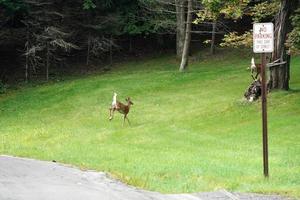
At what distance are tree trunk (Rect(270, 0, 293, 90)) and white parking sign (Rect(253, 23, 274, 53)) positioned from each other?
54.2 ft

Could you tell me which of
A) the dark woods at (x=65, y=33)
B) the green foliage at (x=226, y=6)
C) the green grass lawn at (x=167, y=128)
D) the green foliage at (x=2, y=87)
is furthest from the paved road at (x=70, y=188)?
the dark woods at (x=65, y=33)

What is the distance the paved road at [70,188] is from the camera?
10.0 m

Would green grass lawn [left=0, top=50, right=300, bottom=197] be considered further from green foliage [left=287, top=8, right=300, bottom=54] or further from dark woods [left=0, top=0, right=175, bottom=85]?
dark woods [left=0, top=0, right=175, bottom=85]

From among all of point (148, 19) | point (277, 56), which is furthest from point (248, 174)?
point (148, 19)

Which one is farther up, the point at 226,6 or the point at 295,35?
the point at 226,6

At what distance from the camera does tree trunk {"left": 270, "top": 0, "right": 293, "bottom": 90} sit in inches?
1103

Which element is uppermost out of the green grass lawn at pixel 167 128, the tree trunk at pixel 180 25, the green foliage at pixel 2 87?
the tree trunk at pixel 180 25

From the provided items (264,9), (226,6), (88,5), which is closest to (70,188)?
(226,6)

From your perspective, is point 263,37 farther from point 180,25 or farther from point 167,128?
point 180,25

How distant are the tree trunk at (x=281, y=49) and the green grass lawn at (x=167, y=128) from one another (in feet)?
2.33

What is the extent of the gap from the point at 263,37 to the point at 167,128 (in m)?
12.3

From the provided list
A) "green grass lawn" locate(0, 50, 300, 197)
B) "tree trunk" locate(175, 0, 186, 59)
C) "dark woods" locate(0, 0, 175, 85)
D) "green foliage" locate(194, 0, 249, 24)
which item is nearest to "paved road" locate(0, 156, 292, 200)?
"green grass lawn" locate(0, 50, 300, 197)

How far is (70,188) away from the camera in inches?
423

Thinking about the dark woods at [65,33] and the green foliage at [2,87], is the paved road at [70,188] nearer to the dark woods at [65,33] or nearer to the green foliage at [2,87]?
the green foliage at [2,87]
